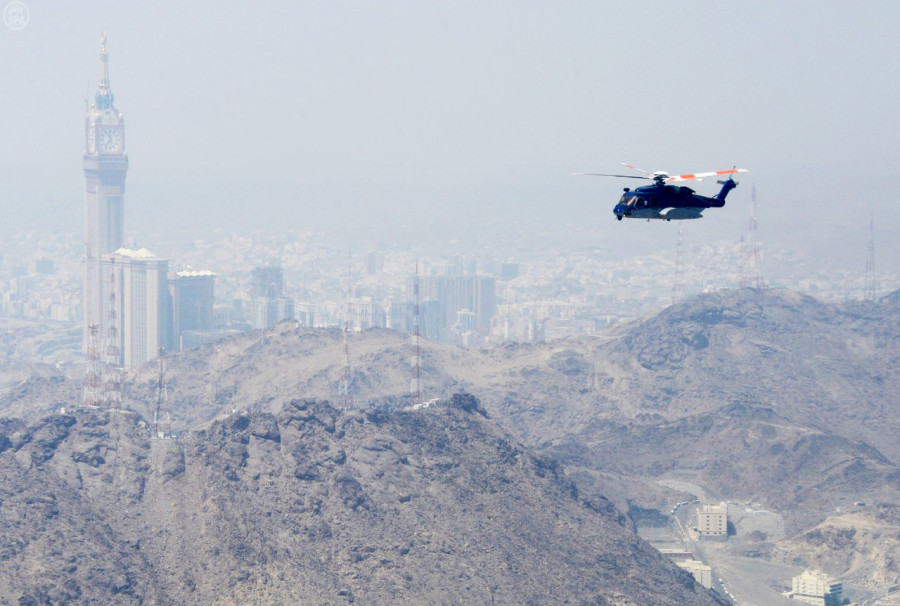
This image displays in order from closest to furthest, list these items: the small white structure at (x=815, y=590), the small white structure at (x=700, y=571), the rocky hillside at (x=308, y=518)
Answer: the rocky hillside at (x=308, y=518) < the small white structure at (x=815, y=590) < the small white structure at (x=700, y=571)

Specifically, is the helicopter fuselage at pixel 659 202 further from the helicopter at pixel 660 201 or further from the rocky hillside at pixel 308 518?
the rocky hillside at pixel 308 518

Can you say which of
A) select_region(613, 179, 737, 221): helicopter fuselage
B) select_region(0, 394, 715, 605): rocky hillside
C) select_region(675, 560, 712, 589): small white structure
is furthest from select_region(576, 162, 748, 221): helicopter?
select_region(675, 560, 712, 589): small white structure

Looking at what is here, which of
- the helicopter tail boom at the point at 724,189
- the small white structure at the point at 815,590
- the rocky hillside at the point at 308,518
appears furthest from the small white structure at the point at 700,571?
the helicopter tail boom at the point at 724,189

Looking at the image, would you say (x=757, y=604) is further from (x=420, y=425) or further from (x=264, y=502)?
(x=264, y=502)

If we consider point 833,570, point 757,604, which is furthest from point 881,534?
point 757,604

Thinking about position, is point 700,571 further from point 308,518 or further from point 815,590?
point 308,518

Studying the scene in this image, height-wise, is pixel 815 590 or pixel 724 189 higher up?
pixel 724 189

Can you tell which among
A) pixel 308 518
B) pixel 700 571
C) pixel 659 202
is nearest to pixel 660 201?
pixel 659 202

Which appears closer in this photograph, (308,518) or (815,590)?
(308,518)
